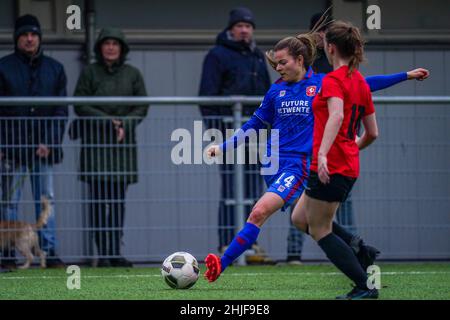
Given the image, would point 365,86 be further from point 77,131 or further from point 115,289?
point 77,131

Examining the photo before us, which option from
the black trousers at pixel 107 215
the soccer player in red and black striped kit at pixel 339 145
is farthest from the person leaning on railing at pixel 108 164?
the soccer player in red and black striped kit at pixel 339 145

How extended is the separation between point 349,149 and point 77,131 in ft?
13.3

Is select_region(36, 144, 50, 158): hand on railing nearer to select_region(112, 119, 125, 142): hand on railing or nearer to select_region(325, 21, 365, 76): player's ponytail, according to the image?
select_region(112, 119, 125, 142): hand on railing

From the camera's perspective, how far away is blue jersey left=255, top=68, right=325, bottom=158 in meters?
8.55

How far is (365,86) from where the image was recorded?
775 centimetres

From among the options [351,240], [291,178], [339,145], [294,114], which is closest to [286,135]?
[294,114]

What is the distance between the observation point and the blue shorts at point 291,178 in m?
8.41

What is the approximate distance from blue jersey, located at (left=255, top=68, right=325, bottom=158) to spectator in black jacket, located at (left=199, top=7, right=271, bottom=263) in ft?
9.11

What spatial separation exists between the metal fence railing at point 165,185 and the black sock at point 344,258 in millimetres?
3539

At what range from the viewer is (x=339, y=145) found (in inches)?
299

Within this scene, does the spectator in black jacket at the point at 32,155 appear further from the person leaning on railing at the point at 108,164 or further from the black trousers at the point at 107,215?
the black trousers at the point at 107,215

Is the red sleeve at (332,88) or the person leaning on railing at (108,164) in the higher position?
the red sleeve at (332,88)
